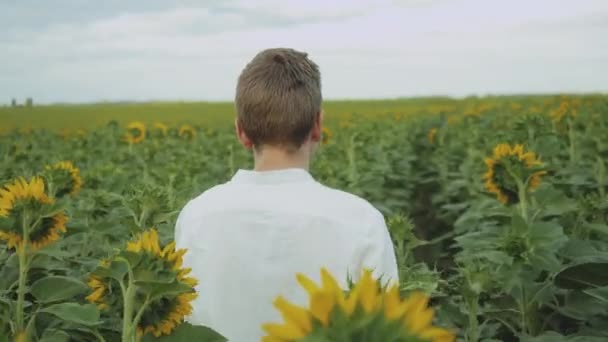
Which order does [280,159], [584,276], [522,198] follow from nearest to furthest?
[280,159]
[584,276]
[522,198]

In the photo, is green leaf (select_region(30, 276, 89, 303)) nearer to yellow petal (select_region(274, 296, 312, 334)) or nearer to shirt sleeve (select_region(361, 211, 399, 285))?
shirt sleeve (select_region(361, 211, 399, 285))

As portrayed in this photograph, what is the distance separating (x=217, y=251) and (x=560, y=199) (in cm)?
208

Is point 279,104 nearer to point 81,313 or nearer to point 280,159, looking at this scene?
point 280,159

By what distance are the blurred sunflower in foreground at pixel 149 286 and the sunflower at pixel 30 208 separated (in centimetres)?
50

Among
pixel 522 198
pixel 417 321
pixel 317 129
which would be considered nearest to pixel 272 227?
pixel 317 129

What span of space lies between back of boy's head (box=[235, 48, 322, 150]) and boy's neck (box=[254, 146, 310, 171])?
0.06 feet

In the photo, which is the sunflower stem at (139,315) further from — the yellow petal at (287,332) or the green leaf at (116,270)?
the yellow petal at (287,332)

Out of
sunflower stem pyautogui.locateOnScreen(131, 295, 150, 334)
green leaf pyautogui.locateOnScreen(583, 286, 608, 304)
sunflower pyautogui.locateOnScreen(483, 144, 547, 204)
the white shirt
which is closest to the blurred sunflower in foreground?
sunflower stem pyautogui.locateOnScreen(131, 295, 150, 334)

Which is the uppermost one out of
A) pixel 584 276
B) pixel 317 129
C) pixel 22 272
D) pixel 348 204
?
pixel 317 129

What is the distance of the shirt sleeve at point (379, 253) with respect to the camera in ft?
6.51

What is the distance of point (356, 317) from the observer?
0.92 m

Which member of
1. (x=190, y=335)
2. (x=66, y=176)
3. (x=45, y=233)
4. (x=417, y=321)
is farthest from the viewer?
(x=66, y=176)

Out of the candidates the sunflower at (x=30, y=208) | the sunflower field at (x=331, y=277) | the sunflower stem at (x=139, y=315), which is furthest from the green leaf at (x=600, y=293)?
the sunflower at (x=30, y=208)

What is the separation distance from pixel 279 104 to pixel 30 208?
2.38 feet
